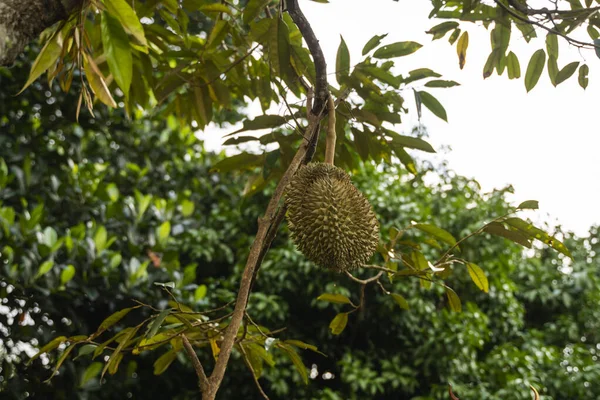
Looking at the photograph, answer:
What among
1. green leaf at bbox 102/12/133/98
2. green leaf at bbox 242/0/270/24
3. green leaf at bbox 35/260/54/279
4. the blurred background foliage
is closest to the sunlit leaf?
green leaf at bbox 242/0/270/24

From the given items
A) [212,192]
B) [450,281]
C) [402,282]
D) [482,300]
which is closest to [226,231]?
[212,192]

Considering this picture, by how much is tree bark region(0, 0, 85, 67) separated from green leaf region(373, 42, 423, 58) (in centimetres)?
46

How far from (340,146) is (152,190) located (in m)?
2.71

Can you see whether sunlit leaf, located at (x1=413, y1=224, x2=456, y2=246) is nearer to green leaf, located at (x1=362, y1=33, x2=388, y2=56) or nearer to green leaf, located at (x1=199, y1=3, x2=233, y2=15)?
green leaf, located at (x1=362, y1=33, x2=388, y2=56)

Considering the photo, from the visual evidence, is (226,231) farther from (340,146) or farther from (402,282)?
(340,146)

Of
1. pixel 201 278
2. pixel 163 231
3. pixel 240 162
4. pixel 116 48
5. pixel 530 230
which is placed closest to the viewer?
pixel 116 48

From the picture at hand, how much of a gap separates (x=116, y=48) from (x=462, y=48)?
793 mm

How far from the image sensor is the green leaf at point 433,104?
97cm

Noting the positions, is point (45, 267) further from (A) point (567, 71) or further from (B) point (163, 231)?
(A) point (567, 71)

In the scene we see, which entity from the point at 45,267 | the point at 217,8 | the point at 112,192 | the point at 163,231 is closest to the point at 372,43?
the point at 217,8

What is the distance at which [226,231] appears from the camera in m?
3.71

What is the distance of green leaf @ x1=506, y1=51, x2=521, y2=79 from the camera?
1.22 m

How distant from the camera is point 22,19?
28.1 inches

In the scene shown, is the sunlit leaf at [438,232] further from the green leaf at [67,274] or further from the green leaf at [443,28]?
the green leaf at [67,274]
